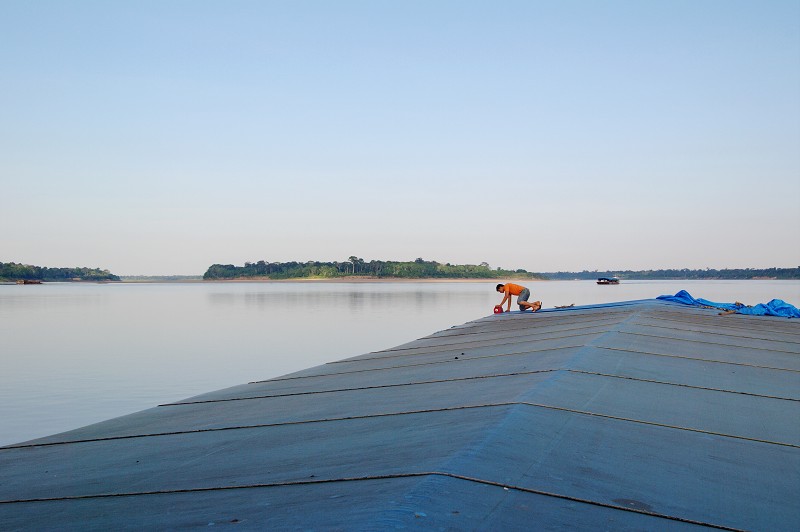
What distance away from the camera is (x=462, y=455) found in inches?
143

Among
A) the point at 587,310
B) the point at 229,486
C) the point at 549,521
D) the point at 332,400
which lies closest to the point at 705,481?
the point at 549,521

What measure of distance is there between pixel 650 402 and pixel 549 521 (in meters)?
3.36

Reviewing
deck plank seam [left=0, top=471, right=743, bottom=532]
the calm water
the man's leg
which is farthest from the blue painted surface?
the man's leg

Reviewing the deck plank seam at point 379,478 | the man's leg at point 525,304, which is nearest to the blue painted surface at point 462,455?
the deck plank seam at point 379,478

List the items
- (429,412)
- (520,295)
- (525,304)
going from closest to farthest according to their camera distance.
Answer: (429,412), (525,304), (520,295)

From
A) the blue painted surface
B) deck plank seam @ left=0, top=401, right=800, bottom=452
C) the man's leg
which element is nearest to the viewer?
the blue painted surface

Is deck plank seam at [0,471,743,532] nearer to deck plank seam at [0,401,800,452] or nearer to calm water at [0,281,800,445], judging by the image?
deck plank seam at [0,401,800,452]

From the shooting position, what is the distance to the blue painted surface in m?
3.14

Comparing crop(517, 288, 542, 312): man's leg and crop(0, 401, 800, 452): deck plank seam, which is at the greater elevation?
crop(517, 288, 542, 312): man's leg

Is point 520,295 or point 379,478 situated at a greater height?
point 520,295

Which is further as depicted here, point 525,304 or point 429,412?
point 525,304

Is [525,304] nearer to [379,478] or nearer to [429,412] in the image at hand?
[429,412]

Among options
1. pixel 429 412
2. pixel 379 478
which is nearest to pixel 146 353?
pixel 429 412

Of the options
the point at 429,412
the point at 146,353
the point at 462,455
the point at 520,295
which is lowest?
the point at 146,353
